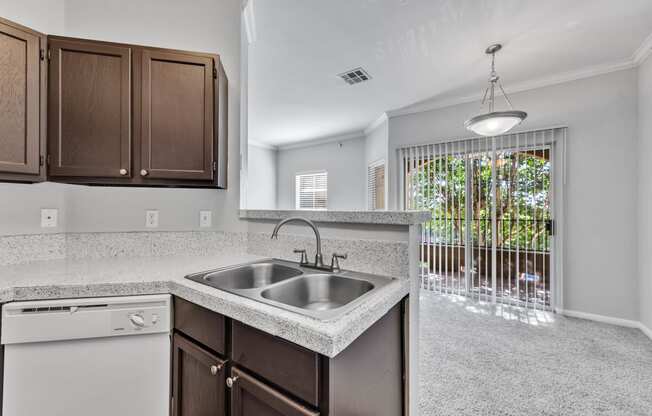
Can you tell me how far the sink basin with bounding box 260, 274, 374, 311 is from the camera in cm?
115

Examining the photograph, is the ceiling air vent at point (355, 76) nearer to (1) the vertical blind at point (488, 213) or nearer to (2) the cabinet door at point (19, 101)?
(1) the vertical blind at point (488, 213)

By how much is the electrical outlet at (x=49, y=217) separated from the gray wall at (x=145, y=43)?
2 cm

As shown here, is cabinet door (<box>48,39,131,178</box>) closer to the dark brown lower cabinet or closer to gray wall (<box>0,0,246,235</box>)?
gray wall (<box>0,0,246,235</box>)

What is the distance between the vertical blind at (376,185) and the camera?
4.68 meters

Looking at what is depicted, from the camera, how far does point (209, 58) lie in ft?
5.09

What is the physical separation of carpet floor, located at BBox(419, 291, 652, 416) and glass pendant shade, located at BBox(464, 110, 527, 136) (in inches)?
78.6

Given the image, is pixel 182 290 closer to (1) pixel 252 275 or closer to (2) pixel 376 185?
(1) pixel 252 275

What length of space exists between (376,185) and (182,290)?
4245mm

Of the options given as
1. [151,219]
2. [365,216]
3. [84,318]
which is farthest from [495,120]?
[84,318]

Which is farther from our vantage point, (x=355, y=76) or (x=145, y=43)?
(x=355, y=76)

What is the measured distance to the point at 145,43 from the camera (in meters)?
1.77

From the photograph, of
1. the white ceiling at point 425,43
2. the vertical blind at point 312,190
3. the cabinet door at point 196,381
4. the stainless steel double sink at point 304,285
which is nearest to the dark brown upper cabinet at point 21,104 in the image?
the stainless steel double sink at point 304,285

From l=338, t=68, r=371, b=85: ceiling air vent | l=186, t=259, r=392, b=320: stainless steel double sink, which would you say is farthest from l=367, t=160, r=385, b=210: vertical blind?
l=186, t=259, r=392, b=320: stainless steel double sink

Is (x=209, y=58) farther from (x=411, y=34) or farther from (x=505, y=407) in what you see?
(x=505, y=407)
